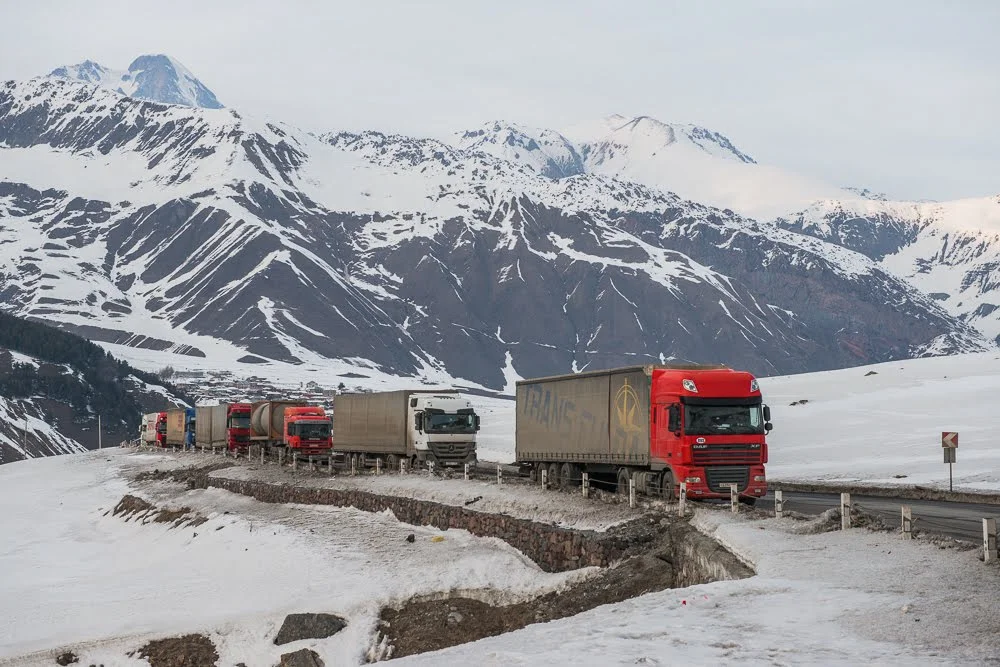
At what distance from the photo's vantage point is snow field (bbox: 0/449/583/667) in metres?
28.2

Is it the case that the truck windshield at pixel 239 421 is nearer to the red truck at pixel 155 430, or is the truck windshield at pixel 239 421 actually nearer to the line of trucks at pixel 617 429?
the line of trucks at pixel 617 429

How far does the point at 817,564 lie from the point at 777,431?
66.1 metres

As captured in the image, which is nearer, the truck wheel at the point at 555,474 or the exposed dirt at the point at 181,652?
the exposed dirt at the point at 181,652

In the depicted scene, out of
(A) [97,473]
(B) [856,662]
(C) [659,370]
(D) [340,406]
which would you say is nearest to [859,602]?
(B) [856,662]

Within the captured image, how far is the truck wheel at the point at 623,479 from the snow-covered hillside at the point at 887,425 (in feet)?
54.0

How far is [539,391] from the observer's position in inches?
1785

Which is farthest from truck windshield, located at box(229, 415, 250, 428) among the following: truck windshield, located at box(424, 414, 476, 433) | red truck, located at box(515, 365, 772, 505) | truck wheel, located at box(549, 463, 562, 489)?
red truck, located at box(515, 365, 772, 505)

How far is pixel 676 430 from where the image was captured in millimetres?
32281

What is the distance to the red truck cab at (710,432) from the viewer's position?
3203 cm

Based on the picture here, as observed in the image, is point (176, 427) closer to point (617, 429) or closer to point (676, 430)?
point (617, 429)

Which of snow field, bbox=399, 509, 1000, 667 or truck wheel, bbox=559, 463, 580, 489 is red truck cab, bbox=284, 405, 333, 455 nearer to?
truck wheel, bbox=559, 463, 580, 489

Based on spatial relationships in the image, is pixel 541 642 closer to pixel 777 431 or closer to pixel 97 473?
pixel 777 431

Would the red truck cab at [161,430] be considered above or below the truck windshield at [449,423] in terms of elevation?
below

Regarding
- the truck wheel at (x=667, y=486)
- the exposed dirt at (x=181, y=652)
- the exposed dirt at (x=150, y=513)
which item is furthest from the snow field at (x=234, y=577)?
the truck wheel at (x=667, y=486)
